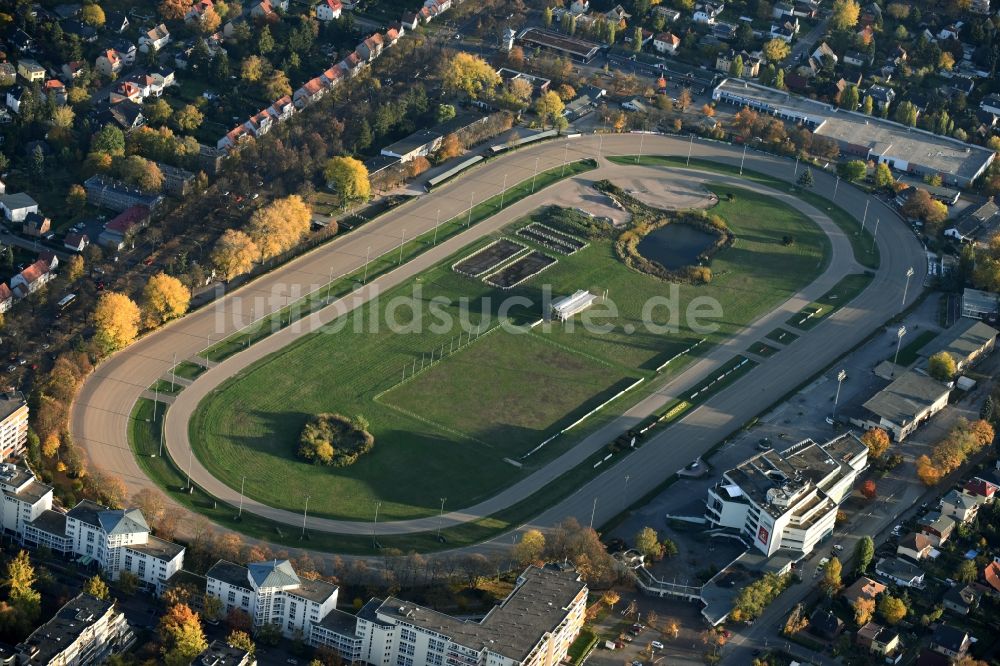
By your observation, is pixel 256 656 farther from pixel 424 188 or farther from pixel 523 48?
pixel 523 48

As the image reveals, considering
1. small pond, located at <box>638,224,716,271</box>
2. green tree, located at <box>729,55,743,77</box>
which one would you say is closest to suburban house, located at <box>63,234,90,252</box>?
small pond, located at <box>638,224,716,271</box>

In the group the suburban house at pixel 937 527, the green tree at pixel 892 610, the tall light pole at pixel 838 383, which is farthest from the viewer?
the tall light pole at pixel 838 383

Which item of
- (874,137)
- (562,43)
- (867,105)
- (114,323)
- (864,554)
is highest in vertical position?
(562,43)

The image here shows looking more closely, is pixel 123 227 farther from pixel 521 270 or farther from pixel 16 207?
pixel 521 270

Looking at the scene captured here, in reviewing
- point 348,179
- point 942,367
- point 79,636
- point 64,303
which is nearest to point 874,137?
point 942,367

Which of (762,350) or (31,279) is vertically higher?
(31,279)

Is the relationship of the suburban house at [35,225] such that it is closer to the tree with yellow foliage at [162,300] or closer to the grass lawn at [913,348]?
the tree with yellow foliage at [162,300]

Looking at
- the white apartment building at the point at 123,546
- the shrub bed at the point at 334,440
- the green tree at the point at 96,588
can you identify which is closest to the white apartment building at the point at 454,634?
the white apartment building at the point at 123,546

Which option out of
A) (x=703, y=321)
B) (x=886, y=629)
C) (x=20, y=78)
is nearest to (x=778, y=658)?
(x=886, y=629)

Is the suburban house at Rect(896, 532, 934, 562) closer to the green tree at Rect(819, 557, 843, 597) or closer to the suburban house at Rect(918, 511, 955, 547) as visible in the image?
the suburban house at Rect(918, 511, 955, 547)
